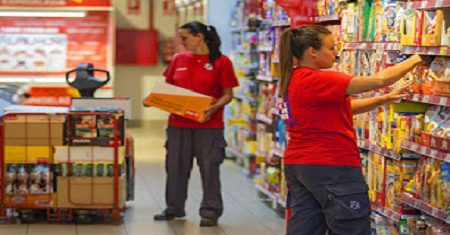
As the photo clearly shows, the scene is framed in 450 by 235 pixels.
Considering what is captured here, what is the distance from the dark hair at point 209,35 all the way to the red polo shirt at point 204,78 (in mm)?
46

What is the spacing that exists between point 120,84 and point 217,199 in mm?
8756

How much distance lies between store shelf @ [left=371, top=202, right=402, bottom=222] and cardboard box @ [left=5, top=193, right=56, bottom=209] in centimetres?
283

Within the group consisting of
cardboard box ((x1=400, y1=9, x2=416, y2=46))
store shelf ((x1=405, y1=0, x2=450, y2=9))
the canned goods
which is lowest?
the canned goods

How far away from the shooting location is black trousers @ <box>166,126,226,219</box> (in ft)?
21.1

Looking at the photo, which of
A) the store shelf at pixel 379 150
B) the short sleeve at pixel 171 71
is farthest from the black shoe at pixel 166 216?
the store shelf at pixel 379 150

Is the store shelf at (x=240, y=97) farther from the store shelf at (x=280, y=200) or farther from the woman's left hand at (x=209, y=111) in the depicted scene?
the woman's left hand at (x=209, y=111)

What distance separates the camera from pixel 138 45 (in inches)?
581

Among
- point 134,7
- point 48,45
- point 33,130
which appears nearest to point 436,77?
point 33,130

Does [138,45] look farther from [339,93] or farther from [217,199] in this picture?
[339,93]

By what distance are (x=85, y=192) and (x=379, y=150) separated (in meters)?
2.71

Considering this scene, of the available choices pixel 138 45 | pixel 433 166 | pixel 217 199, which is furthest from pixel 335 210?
pixel 138 45

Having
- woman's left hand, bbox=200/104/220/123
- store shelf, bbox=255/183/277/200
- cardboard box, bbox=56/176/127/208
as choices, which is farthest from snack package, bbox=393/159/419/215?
cardboard box, bbox=56/176/127/208

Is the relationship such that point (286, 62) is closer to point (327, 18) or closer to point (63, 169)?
point (327, 18)

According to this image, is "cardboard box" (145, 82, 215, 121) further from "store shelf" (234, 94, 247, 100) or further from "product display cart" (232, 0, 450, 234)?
"store shelf" (234, 94, 247, 100)
